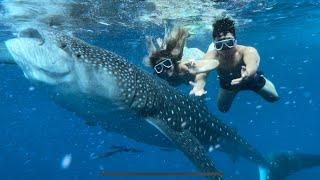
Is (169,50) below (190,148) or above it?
above

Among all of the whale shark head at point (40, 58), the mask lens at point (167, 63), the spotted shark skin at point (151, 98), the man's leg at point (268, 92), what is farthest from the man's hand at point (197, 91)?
the man's leg at point (268, 92)

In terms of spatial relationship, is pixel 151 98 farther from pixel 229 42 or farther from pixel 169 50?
pixel 229 42

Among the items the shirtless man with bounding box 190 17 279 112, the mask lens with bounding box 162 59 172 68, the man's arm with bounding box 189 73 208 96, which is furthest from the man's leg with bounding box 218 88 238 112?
the mask lens with bounding box 162 59 172 68

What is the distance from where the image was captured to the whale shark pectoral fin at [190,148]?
23.0 ft

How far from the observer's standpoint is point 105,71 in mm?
6824

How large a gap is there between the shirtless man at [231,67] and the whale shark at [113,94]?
0.88 metres

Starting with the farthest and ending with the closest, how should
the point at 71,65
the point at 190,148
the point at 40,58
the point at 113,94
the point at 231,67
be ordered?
1. the point at 231,67
2. the point at 190,148
3. the point at 113,94
4. the point at 71,65
5. the point at 40,58

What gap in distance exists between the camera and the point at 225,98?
10.3 metres

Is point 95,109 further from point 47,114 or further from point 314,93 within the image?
point 314,93

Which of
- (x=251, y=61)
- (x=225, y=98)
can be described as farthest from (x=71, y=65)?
(x=225, y=98)

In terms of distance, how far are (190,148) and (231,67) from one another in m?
2.16

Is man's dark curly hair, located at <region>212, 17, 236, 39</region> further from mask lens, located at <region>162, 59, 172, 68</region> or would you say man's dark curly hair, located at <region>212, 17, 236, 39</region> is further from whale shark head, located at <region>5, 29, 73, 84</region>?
whale shark head, located at <region>5, 29, 73, 84</region>

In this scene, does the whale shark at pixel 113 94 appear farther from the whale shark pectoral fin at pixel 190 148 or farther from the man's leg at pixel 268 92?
the man's leg at pixel 268 92

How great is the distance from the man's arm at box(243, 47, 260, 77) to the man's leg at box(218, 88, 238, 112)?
2.07 metres
